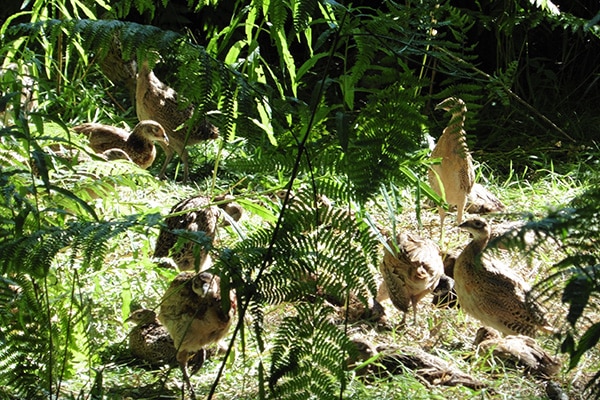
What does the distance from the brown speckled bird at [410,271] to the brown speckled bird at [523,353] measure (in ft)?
1.57

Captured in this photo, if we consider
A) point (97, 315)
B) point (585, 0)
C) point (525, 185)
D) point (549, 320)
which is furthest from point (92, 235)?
point (585, 0)

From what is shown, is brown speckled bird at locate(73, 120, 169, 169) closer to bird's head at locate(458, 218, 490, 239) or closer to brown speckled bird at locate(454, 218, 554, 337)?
bird's head at locate(458, 218, 490, 239)

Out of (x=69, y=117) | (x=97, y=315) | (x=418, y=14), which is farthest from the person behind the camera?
(x=69, y=117)

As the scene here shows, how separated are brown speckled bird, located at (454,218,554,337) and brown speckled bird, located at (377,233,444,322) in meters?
0.16

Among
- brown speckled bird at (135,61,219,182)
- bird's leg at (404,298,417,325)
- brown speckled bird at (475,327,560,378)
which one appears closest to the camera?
brown speckled bird at (475,327,560,378)

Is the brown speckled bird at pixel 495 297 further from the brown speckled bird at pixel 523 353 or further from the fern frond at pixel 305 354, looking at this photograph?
the fern frond at pixel 305 354

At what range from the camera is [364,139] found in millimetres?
2355

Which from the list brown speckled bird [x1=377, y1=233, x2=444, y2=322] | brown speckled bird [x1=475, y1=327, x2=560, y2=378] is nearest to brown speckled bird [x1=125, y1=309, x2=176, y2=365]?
brown speckled bird [x1=377, y1=233, x2=444, y2=322]

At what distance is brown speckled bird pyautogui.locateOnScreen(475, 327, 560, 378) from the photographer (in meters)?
3.79

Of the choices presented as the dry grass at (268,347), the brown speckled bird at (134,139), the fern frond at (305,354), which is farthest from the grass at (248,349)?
the brown speckled bird at (134,139)

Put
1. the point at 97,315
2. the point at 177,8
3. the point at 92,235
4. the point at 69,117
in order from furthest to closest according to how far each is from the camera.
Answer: the point at 177,8 → the point at 69,117 → the point at 97,315 → the point at 92,235

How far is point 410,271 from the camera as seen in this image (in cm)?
452

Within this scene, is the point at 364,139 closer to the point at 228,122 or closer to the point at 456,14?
the point at 228,122

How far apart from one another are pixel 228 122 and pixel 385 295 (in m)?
2.72
